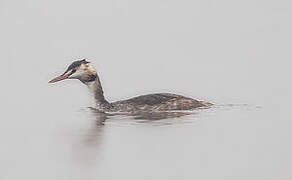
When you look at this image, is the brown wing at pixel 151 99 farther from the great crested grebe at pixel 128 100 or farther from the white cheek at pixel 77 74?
the white cheek at pixel 77 74

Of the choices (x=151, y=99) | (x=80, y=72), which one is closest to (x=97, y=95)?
(x=80, y=72)

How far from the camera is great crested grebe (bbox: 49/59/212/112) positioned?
727 inches

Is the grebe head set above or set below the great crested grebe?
above

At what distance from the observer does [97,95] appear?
18.9 metres

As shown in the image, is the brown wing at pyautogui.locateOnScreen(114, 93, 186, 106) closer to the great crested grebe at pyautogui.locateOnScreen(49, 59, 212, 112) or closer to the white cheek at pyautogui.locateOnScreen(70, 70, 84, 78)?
the great crested grebe at pyautogui.locateOnScreen(49, 59, 212, 112)

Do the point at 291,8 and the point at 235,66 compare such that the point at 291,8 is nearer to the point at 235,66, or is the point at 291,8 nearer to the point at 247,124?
the point at 235,66

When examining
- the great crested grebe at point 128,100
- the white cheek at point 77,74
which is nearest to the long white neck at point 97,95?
the great crested grebe at point 128,100

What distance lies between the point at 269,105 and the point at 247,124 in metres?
2.13

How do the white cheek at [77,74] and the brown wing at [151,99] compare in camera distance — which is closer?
the brown wing at [151,99]

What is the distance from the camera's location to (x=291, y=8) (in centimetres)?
3159

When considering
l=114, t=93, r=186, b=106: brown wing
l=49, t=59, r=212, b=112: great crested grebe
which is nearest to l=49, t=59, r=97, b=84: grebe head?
l=49, t=59, r=212, b=112: great crested grebe

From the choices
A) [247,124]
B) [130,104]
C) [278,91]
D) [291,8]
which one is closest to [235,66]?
[278,91]

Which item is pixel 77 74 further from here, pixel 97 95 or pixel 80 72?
pixel 97 95

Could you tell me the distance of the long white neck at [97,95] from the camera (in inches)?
742
